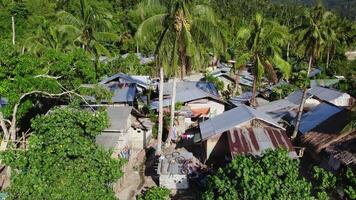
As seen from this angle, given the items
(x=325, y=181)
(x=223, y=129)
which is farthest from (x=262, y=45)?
(x=325, y=181)

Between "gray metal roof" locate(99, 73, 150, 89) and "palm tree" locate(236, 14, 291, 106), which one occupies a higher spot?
"palm tree" locate(236, 14, 291, 106)

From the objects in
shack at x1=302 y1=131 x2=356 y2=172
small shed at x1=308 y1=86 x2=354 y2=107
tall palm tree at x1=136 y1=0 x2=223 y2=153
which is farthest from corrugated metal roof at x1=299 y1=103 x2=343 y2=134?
tall palm tree at x1=136 y1=0 x2=223 y2=153

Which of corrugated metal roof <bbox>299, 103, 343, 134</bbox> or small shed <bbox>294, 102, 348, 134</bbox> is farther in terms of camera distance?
corrugated metal roof <bbox>299, 103, 343, 134</bbox>

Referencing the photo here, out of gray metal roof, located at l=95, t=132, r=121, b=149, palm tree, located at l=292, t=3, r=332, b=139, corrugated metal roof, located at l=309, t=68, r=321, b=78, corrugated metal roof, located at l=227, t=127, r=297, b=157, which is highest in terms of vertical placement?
palm tree, located at l=292, t=3, r=332, b=139

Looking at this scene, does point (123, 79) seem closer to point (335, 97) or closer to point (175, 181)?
point (175, 181)

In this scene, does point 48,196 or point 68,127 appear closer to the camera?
point 48,196

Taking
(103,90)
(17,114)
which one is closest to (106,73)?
(103,90)

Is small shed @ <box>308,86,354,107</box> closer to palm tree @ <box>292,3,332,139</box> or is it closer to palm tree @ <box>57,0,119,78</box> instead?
palm tree @ <box>292,3,332,139</box>

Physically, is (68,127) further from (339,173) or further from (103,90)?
(339,173)
